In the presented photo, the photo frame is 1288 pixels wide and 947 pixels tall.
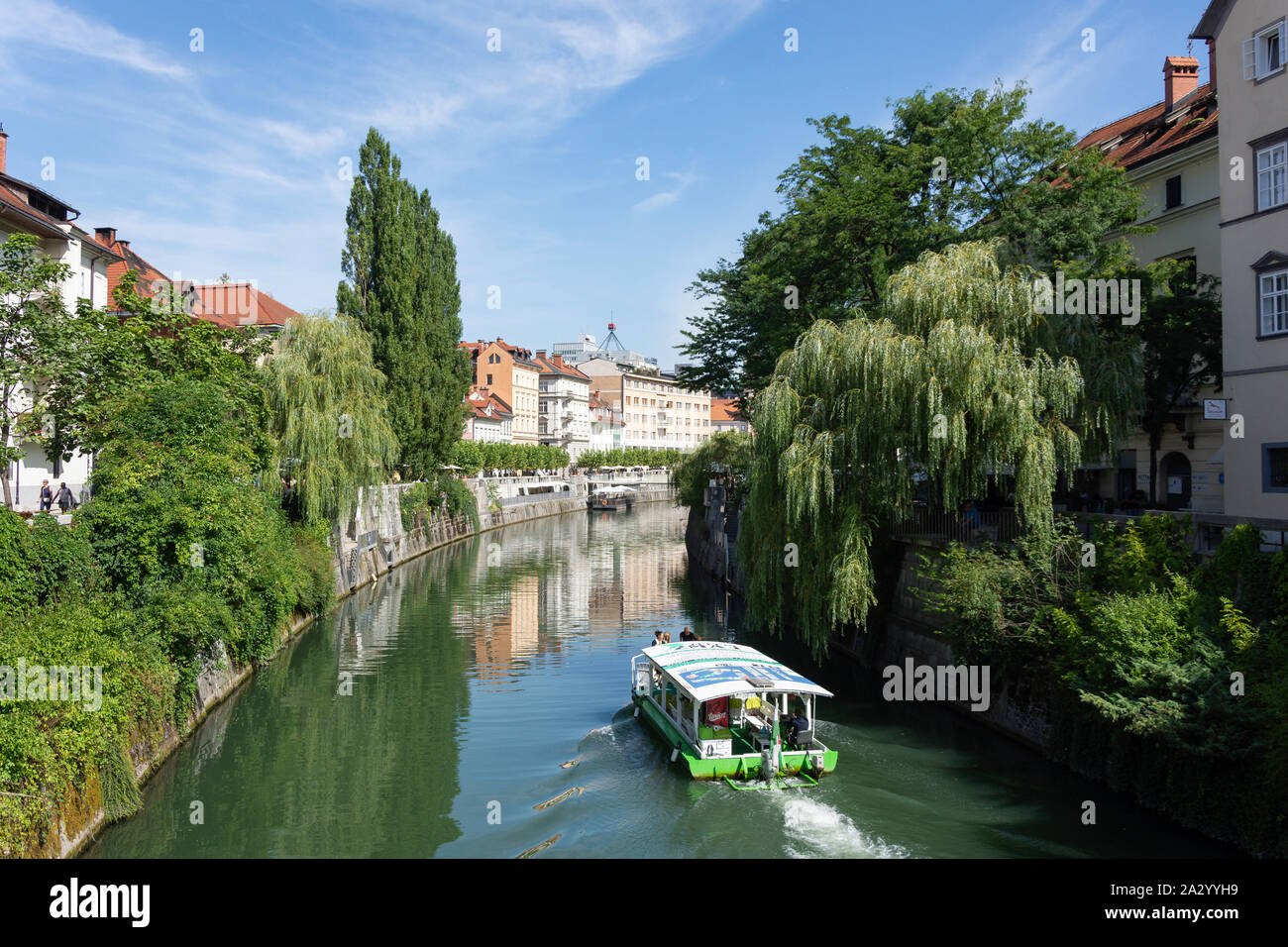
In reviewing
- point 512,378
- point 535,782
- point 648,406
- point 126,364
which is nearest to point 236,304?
point 126,364

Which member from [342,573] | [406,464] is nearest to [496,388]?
[406,464]

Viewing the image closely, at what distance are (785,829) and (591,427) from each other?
12028 centimetres

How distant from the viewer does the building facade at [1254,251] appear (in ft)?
62.4

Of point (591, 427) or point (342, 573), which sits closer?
point (342, 573)

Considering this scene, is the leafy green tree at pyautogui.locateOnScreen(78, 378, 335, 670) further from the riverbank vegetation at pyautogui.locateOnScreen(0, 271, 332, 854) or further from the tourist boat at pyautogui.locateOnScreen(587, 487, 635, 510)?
the tourist boat at pyautogui.locateOnScreen(587, 487, 635, 510)

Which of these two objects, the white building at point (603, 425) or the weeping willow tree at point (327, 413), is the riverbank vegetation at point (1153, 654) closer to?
the weeping willow tree at point (327, 413)

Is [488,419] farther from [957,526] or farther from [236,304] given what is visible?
[957,526]

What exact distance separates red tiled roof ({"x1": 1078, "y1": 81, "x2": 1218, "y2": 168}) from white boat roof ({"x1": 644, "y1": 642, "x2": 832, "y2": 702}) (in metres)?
20.7

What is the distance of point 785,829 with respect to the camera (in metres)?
13.3

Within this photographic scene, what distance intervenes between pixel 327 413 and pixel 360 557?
1048 centimetres

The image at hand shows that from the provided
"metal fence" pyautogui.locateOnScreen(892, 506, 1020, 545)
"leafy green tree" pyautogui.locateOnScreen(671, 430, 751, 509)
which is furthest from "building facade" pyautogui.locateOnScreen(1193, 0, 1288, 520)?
"leafy green tree" pyautogui.locateOnScreen(671, 430, 751, 509)

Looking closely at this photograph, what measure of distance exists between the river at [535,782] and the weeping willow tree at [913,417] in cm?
368
